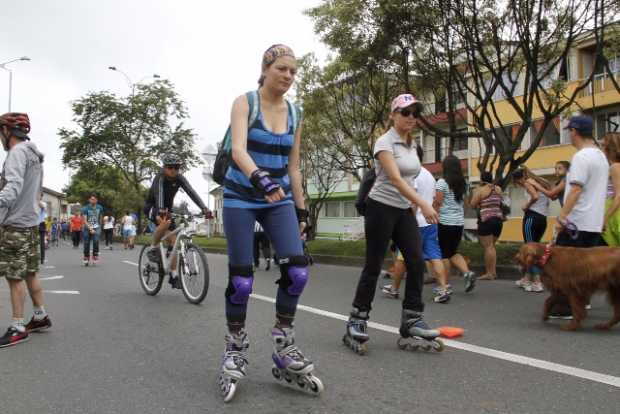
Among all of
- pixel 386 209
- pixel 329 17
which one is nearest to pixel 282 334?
pixel 386 209

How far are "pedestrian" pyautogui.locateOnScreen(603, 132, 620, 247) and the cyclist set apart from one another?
4.51 metres

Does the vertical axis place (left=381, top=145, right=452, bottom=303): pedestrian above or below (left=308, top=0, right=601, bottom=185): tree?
below

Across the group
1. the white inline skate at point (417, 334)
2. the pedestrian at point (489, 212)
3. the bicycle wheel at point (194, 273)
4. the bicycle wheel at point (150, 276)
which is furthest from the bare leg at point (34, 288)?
the pedestrian at point (489, 212)

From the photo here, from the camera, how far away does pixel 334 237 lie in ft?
161

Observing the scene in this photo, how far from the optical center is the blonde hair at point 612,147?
5.65 m

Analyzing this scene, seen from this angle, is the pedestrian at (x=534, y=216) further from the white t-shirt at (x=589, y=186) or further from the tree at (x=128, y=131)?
the tree at (x=128, y=131)

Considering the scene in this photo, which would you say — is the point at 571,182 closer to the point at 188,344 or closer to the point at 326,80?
the point at 188,344

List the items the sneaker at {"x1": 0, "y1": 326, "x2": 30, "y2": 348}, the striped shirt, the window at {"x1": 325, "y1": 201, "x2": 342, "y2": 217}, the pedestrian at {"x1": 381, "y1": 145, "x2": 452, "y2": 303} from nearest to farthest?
the sneaker at {"x1": 0, "y1": 326, "x2": 30, "y2": 348}
the pedestrian at {"x1": 381, "y1": 145, "x2": 452, "y2": 303}
the striped shirt
the window at {"x1": 325, "y1": 201, "x2": 342, "y2": 217}

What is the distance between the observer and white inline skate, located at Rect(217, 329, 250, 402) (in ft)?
10.5

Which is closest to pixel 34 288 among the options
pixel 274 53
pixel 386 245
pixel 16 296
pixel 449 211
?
pixel 16 296

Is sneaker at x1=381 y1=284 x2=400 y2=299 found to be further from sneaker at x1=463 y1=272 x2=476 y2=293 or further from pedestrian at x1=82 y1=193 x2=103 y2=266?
pedestrian at x1=82 y1=193 x2=103 y2=266

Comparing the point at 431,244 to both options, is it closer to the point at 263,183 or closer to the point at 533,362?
the point at 533,362

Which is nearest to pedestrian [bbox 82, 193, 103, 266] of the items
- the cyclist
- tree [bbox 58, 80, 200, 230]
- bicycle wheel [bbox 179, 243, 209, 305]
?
the cyclist

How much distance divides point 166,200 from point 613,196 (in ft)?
17.1
